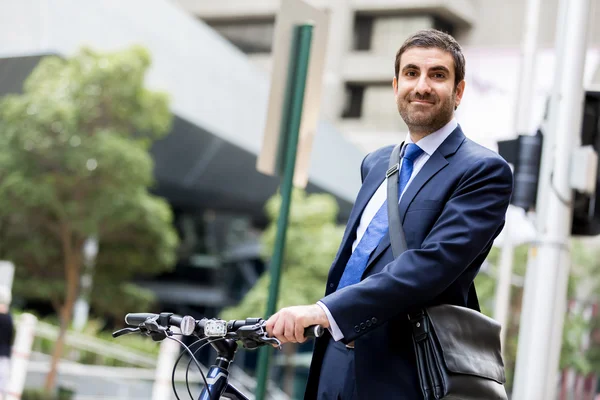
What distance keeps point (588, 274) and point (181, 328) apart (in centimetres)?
4166

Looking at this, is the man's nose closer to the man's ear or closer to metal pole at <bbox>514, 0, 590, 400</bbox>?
the man's ear

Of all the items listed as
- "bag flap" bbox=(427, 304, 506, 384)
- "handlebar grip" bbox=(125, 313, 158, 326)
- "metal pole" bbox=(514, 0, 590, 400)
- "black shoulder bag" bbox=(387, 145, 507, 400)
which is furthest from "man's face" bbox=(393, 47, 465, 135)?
"metal pole" bbox=(514, 0, 590, 400)

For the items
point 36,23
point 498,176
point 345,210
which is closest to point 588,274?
point 345,210

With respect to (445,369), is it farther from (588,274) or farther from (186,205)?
(588,274)

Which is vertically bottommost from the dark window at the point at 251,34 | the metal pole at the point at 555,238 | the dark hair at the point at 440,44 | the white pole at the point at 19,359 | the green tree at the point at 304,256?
the green tree at the point at 304,256

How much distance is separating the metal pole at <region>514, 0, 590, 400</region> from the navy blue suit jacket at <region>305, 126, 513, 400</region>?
4.32 meters

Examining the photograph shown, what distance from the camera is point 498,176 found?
8.46 feet

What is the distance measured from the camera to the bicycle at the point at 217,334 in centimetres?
233

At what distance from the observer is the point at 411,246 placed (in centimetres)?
254

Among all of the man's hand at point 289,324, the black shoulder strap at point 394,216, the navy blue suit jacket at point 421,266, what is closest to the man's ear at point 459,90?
the navy blue suit jacket at point 421,266

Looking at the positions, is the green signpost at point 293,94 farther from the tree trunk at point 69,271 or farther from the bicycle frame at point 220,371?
the tree trunk at point 69,271

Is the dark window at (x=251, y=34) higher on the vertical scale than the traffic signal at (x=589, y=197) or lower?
higher

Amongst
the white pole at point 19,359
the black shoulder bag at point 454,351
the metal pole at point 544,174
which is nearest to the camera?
the black shoulder bag at point 454,351

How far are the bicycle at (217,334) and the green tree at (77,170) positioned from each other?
56.1 ft
